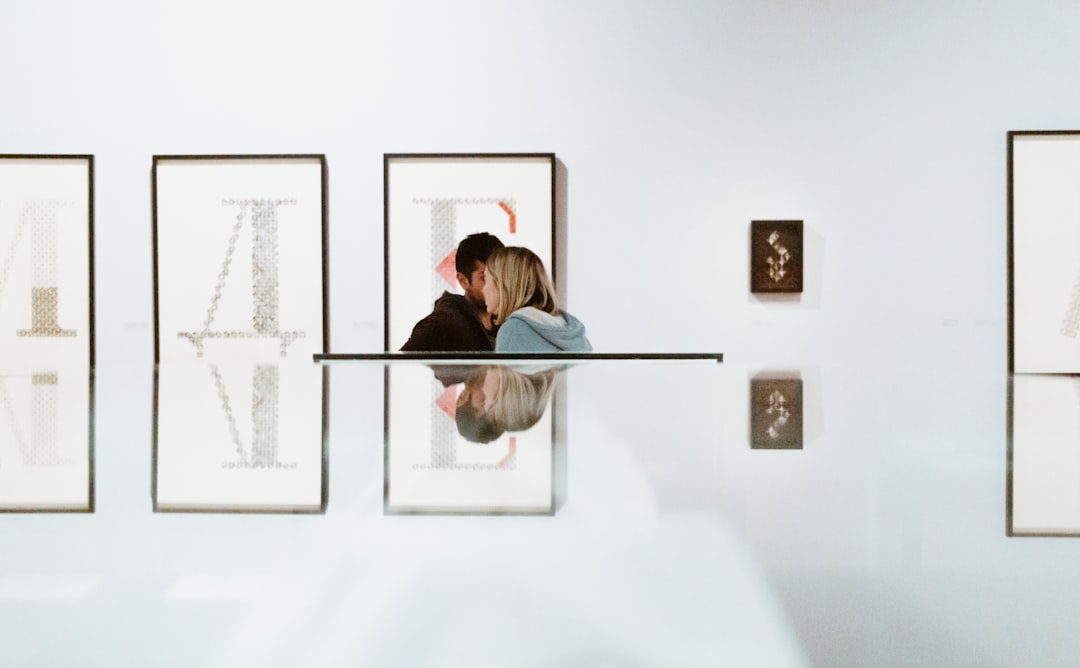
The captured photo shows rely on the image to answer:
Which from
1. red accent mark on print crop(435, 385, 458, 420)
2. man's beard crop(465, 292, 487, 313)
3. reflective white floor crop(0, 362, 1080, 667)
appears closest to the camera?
reflective white floor crop(0, 362, 1080, 667)

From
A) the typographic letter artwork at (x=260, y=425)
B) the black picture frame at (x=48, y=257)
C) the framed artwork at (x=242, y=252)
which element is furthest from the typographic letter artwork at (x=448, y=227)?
the typographic letter artwork at (x=260, y=425)

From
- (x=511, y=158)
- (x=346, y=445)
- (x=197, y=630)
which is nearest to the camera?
(x=197, y=630)

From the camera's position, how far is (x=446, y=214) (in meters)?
2.10

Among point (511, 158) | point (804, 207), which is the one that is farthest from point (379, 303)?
point (804, 207)

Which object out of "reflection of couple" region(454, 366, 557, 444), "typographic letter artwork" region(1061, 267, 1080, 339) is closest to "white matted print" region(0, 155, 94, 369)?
"reflection of couple" region(454, 366, 557, 444)

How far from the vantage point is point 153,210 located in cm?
214

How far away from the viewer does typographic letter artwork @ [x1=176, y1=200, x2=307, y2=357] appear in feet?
6.98

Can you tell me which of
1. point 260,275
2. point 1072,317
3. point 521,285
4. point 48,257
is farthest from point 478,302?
point 1072,317

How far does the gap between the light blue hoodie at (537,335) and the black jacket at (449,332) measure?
0.22 meters

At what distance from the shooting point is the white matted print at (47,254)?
7.08 ft

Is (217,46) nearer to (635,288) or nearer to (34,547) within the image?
(635,288)

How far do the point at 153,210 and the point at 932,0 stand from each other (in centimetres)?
260

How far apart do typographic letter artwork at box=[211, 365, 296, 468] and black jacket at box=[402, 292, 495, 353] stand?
1211 mm

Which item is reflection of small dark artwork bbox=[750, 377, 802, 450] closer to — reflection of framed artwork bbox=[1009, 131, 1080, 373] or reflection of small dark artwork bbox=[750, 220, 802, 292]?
reflection of small dark artwork bbox=[750, 220, 802, 292]
